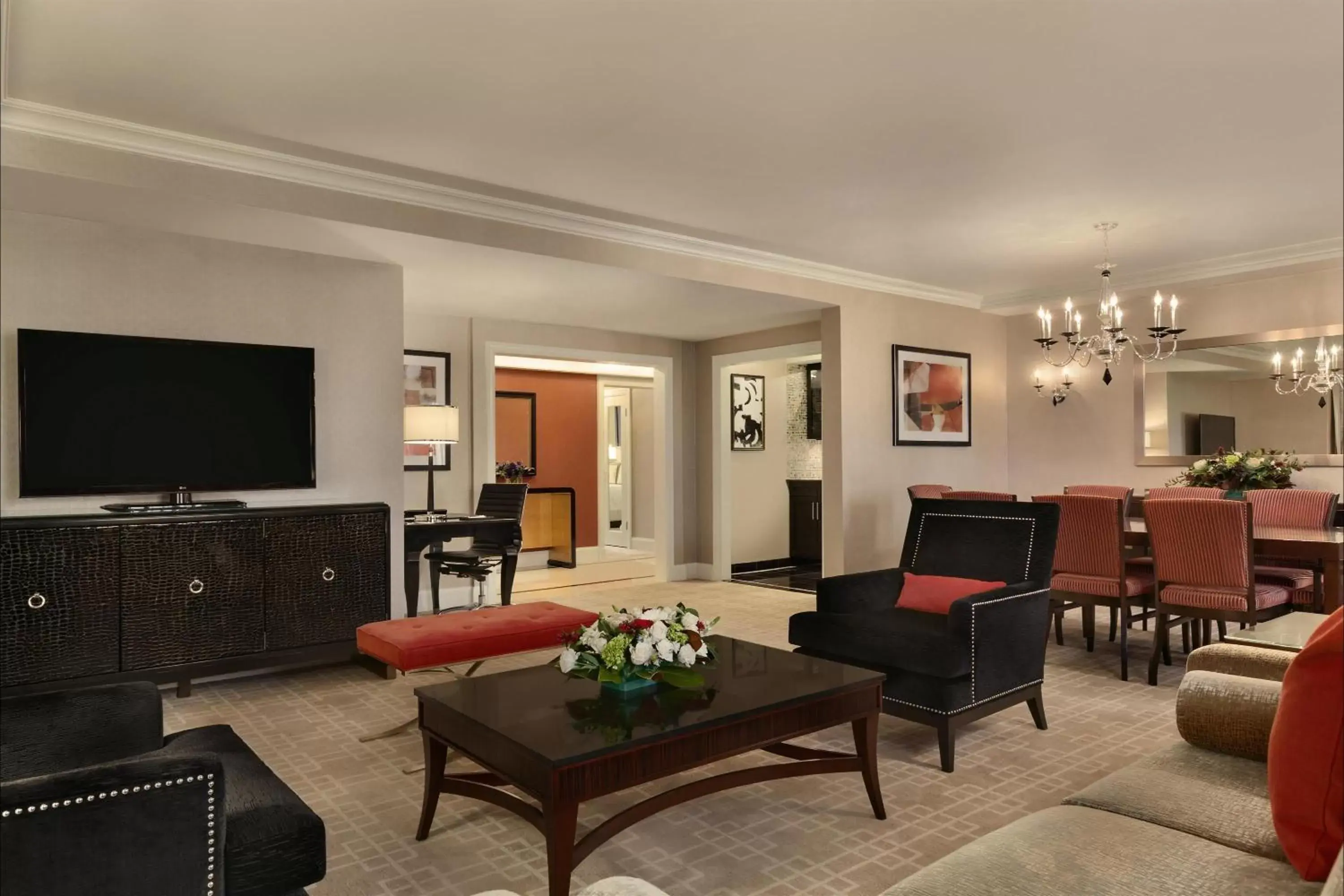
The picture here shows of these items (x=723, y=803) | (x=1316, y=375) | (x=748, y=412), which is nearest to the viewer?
(x=723, y=803)

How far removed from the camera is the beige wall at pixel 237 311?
12.9ft

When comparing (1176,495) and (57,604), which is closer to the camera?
(57,604)

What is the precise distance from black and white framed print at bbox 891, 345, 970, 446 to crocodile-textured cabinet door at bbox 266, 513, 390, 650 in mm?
4156

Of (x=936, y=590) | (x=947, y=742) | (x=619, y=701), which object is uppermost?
(x=936, y=590)

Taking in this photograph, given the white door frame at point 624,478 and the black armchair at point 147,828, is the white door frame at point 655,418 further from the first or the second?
the black armchair at point 147,828

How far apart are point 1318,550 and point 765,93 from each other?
346cm

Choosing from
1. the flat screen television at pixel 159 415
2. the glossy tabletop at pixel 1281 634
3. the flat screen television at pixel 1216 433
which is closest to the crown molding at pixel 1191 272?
the flat screen television at pixel 1216 433

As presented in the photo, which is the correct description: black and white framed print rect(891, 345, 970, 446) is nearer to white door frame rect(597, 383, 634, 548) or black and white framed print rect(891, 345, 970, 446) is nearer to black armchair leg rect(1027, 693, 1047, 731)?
black armchair leg rect(1027, 693, 1047, 731)

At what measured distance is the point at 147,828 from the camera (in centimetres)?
137

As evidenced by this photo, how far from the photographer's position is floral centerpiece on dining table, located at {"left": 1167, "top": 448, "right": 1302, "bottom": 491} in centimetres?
568

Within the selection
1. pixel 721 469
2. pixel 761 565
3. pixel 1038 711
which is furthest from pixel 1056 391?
pixel 1038 711

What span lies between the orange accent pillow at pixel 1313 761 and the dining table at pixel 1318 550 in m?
3.25

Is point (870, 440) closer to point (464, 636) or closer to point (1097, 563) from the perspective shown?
point (1097, 563)

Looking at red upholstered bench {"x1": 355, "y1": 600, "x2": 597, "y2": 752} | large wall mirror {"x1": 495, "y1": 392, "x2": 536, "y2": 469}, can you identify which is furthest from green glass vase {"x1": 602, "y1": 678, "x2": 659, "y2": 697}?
large wall mirror {"x1": 495, "y1": 392, "x2": 536, "y2": 469}
